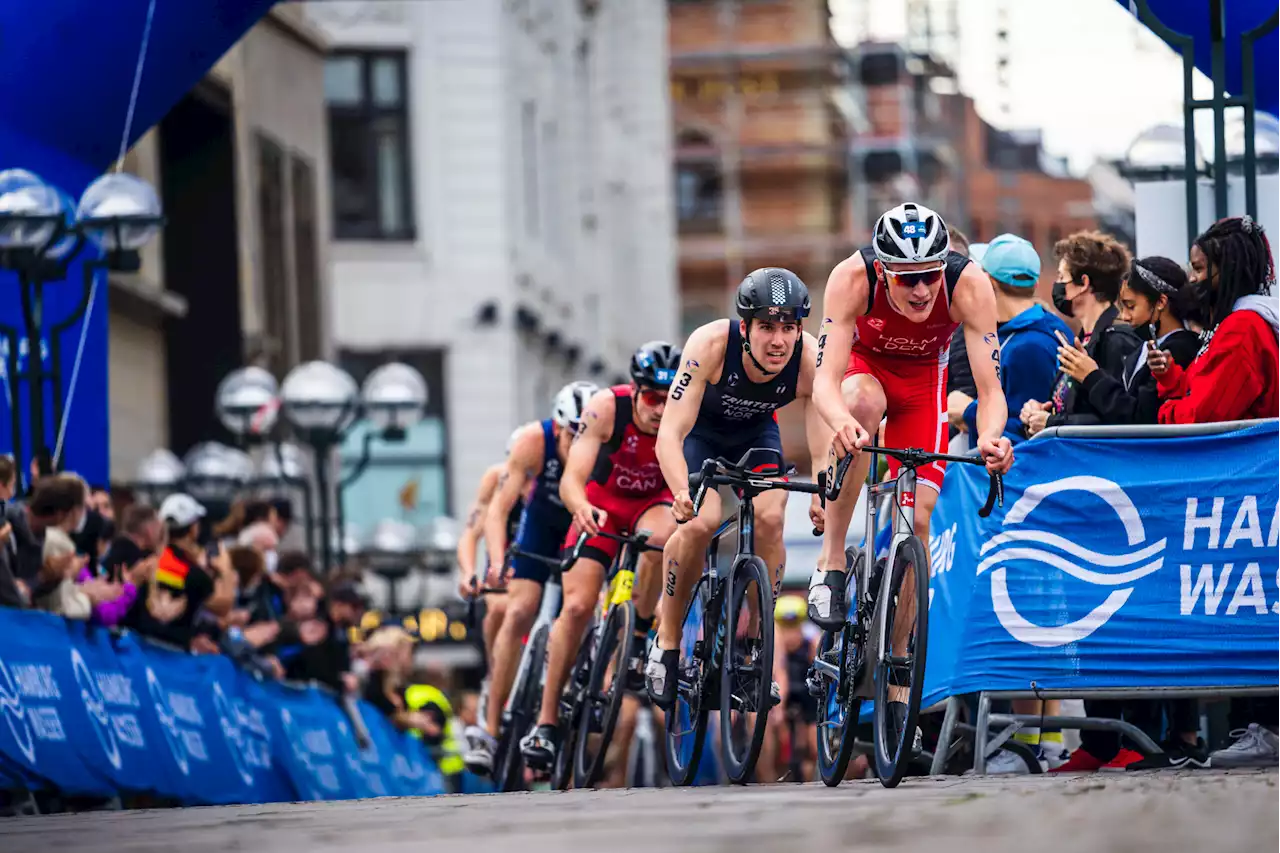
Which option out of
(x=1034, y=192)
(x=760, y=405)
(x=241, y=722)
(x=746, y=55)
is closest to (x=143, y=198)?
(x=241, y=722)

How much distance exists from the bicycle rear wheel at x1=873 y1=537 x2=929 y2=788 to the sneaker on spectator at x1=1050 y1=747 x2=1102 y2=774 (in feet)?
7.18

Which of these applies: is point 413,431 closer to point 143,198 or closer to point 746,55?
point 143,198

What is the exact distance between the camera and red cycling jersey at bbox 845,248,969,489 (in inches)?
408

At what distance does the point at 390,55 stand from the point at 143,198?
2728cm

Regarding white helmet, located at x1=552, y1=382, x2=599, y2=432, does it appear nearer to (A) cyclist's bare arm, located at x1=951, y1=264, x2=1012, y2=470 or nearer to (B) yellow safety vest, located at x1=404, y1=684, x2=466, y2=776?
(A) cyclist's bare arm, located at x1=951, y1=264, x2=1012, y2=470

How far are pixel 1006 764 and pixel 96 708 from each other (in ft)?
15.5

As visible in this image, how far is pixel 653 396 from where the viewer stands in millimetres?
12625

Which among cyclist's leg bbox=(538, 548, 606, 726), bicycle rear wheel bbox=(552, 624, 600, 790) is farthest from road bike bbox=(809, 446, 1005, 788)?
cyclist's leg bbox=(538, 548, 606, 726)

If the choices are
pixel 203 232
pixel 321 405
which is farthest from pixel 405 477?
pixel 321 405

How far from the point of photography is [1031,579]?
11242 millimetres

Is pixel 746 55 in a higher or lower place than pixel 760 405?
higher

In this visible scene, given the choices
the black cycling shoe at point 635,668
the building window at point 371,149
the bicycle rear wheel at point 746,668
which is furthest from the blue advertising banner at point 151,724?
the building window at point 371,149

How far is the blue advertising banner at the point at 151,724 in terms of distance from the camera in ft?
41.3

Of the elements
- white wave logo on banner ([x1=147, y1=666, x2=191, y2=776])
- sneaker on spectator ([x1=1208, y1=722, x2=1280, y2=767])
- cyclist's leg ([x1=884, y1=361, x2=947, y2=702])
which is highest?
cyclist's leg ([x1=884, y1=361, x2=947, y2=702])
